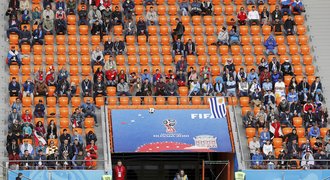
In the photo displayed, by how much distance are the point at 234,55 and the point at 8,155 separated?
1203 cm

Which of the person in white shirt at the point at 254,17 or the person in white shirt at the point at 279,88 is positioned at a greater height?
the person in white shirt at the point at 254,17

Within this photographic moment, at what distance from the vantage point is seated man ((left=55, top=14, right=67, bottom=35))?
55375 mm

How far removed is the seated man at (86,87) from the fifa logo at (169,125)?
3561 mm

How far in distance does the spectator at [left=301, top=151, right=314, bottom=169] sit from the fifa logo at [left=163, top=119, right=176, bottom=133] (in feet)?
17.7

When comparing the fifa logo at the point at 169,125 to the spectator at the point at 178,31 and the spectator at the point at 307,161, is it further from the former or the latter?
the spectator at the point at 178,31

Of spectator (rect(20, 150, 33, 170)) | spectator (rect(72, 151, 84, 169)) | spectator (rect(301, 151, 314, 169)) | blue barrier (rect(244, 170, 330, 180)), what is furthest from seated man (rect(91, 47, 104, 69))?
spectator (rect(301, 151, 314, 169))

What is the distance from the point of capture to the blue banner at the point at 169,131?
50.3 meters

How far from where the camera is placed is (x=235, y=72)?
5406 centimetres

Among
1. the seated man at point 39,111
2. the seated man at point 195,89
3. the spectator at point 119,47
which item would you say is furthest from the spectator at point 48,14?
the seated man at point 195,89

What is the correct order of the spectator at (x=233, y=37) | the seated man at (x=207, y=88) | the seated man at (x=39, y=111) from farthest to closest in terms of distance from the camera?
1. the spectator at (x=233, y=37)
2. the seated man at (x=207, y=88)
3. the seated man at (x=39, y=111)

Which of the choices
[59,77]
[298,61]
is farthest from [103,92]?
[298,61]

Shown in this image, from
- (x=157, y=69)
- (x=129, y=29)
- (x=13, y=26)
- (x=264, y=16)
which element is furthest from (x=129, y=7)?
(x=264, y=16)

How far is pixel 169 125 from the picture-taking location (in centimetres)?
5131

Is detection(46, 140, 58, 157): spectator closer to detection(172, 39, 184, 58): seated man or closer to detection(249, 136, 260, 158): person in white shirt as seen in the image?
detection(249, 136, 260, 158): person in white shirt
